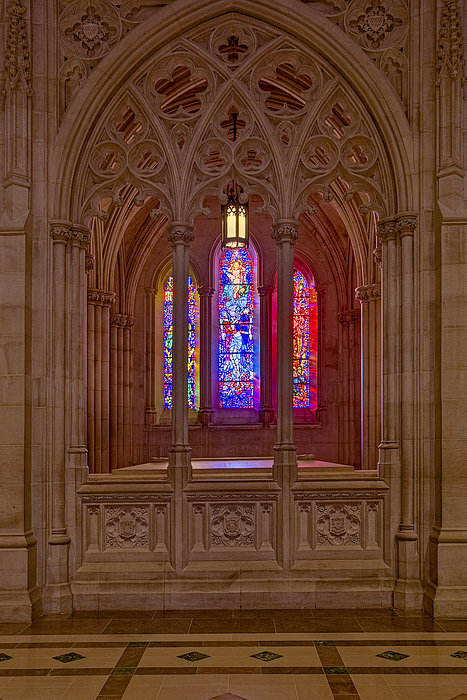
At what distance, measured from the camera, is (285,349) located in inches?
334

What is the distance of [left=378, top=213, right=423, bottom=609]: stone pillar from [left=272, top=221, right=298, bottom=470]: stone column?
0.97m

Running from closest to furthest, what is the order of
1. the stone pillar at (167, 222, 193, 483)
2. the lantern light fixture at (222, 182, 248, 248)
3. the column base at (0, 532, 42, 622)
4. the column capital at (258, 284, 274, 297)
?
1. the column base at (0, 532, 42, 622)
2. the stone pillar at (167, 222, 193, 483)
3. the lantern light fixture at (222, 182, 248, 248)
4. the column capital at (258, 284, 274, 297)

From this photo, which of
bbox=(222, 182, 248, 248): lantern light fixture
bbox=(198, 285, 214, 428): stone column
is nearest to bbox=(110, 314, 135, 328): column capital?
bbox=(198, 285, 214, 428): stone column

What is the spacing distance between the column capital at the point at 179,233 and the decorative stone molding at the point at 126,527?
2843 mm

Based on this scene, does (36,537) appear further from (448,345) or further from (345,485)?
(448,345)

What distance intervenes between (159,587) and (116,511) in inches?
35.0

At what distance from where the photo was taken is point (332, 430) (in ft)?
50.0

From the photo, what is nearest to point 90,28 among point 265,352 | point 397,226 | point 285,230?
point 285,230

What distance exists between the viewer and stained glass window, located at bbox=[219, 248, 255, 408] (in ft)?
51.3

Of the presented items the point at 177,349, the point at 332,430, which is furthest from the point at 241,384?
the point at 177,349

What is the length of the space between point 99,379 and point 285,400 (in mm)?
6387

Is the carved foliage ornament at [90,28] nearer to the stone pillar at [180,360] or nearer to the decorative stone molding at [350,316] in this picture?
the stone pillar at [180,360]

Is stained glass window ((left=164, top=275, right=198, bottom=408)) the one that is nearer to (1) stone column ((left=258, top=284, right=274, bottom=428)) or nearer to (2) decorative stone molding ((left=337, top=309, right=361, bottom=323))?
(1) stone column ((left=258, top=284, right=274, bottom=428))

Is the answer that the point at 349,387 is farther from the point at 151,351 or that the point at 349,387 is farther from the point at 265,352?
the point at 151,351
